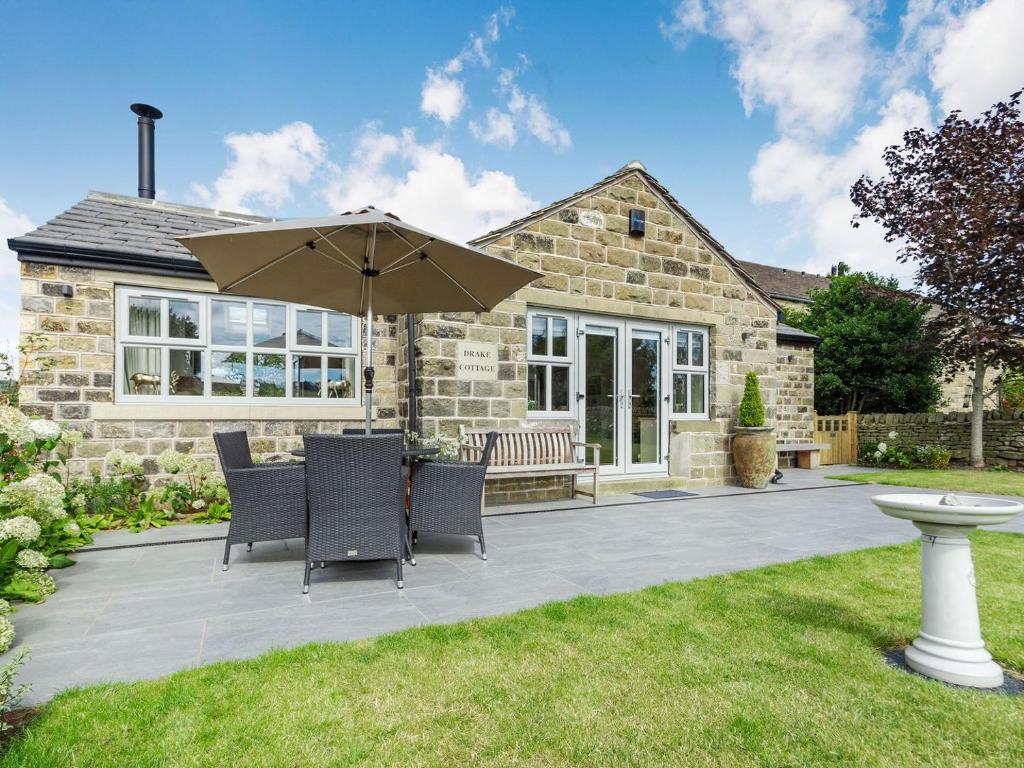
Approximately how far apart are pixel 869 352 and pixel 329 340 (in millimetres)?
13736

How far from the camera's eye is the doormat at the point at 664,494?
7.47m

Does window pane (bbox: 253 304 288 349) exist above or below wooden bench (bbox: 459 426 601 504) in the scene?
above

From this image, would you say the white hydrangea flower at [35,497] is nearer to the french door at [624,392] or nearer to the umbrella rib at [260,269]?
the umbrella rib at [260,269]

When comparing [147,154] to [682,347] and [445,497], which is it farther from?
[682,347]

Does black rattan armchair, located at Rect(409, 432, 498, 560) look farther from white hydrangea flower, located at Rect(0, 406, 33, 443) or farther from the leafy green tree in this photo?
the leafy green tree

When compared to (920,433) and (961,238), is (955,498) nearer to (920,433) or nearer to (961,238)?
(961,238)

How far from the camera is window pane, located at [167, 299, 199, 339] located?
6.54 m

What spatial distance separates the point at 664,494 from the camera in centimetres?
773

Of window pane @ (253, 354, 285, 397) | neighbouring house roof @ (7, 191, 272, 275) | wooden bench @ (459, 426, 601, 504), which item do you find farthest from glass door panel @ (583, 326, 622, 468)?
neighbouring house roof @ (7, 191, 272, 275)

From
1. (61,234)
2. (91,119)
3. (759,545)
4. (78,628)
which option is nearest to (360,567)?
(78,628)

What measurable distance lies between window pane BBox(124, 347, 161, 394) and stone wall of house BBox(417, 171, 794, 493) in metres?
3.14

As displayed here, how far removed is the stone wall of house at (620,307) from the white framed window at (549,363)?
22 centimetres

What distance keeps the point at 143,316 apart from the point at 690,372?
7.59 metres

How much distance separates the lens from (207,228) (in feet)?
24.4
